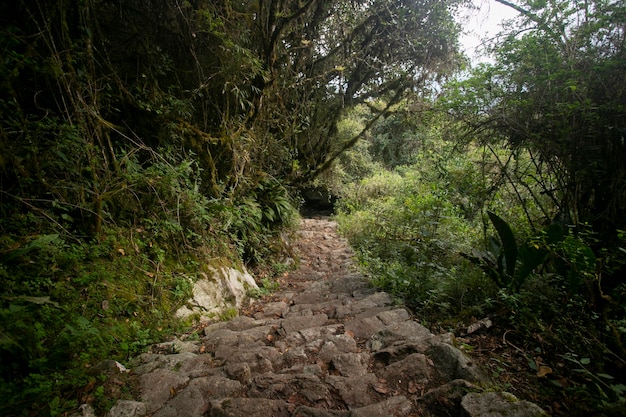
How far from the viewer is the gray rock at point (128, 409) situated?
1605 mm

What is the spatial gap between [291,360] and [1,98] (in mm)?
3204

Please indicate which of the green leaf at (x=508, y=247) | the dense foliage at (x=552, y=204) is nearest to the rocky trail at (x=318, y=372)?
the dense foliage at (x=552, y=204)

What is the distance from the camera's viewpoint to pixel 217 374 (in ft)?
6.83

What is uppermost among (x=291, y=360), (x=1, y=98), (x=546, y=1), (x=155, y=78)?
(x=546, y=1)

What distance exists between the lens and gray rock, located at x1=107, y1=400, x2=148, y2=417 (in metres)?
1.61

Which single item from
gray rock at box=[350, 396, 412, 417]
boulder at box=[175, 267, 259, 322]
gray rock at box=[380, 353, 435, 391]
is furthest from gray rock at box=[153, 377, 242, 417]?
boulder at box=[175, 267, 259, 322]

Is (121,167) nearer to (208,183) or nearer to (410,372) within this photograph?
(208,183)

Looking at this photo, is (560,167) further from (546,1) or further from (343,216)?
(343,216)

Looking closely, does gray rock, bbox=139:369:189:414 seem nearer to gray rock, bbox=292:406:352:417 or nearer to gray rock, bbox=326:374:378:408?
gray rock, bbox=292:406:352:417

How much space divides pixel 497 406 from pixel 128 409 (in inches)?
79.6

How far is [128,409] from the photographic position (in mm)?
1652

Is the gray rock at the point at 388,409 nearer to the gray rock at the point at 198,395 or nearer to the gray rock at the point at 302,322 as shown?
the gray rock at the point at 198,395

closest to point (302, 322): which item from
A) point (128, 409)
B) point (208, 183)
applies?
point (128, 409)

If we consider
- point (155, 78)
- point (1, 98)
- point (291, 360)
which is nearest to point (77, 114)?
point (1, 98)
